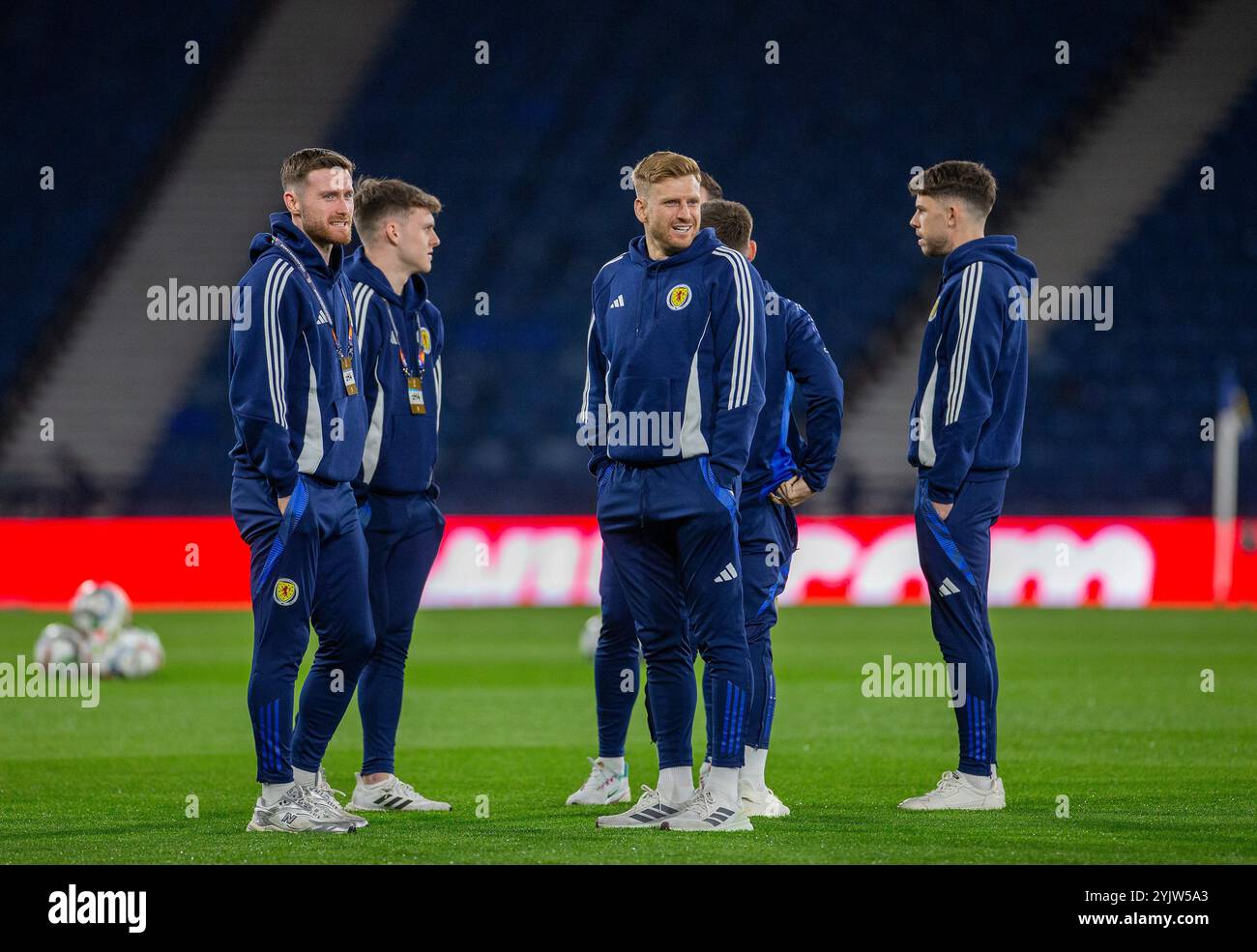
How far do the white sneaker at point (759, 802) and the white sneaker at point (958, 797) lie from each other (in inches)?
19.1

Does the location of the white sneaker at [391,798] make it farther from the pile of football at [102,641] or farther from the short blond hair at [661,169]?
the pile of football at [102,641]

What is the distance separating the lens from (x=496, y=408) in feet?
74.4

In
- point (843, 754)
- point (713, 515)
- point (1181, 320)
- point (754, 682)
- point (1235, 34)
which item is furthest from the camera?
point (1235, 34)

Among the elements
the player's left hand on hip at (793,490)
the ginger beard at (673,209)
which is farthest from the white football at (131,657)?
the ginger beard at (673,209)

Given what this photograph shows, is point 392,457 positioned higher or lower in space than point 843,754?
higher

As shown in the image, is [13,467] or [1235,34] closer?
[13,467]

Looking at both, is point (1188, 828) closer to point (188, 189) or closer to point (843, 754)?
point (843, 754)

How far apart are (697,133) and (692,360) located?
65.9 feet

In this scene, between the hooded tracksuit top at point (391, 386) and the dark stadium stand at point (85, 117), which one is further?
the dark stadium stand at point (85, 117)

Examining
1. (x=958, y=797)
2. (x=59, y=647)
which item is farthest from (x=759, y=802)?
(x=59, y=647)

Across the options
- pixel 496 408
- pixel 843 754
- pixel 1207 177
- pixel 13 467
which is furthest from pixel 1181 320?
pixel 843 754

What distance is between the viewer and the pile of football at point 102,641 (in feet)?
38.9

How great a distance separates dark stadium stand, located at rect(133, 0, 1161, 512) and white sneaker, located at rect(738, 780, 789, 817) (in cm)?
1712

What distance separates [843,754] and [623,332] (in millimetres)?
3343
